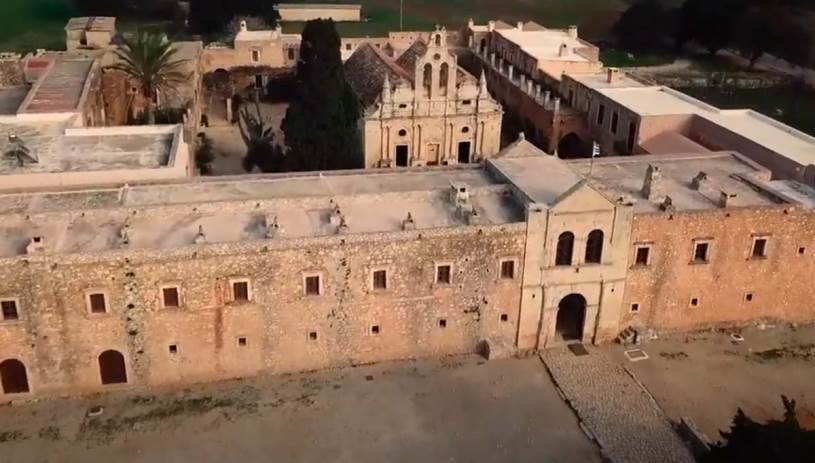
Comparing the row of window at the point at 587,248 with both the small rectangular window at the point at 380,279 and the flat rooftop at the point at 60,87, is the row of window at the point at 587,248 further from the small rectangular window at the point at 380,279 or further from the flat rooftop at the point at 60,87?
the flat rooftop at the point at 60,87

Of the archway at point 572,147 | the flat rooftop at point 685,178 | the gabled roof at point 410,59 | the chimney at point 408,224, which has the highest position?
the gabled roof at point 410,59

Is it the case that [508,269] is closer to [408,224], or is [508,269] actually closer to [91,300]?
[408,224]

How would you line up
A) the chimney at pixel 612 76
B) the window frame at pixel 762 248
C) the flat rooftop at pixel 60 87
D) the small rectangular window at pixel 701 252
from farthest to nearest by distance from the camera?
the chimney at pixel 612 76, the flat rooftop at pixel 60 87, the window frame at pixel 762 248, the small rectangular window at pixel 701 252

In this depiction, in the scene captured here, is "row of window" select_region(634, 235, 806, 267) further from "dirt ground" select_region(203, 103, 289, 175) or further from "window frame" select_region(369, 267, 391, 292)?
"dirt ground" select_region(203, 103, 289, 175)

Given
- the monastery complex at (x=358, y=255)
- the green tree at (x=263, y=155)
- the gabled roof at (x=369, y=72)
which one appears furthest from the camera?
the gabled roof at (x=369, y=72)

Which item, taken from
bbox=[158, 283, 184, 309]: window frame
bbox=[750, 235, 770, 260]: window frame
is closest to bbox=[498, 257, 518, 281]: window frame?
bbox=[750, 235, 770, 260]: window frame

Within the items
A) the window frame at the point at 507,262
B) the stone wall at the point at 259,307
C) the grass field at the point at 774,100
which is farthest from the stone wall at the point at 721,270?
the grass field at the point at 774,100

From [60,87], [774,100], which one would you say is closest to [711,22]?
[774,100]
